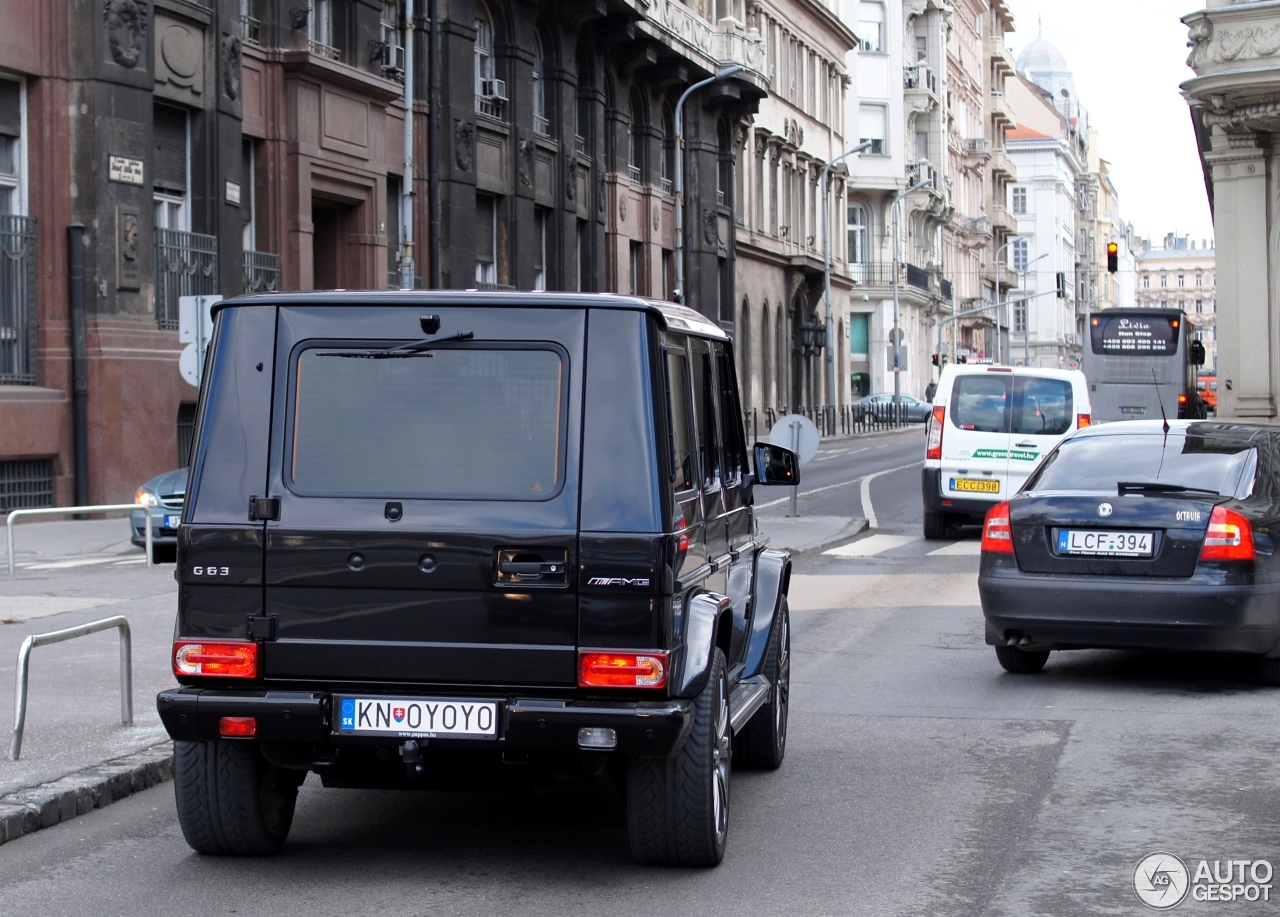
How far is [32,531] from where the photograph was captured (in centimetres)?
2158

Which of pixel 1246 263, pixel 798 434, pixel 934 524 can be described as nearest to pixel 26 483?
pixel 798 434

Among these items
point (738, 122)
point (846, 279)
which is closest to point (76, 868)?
point (738, 122)

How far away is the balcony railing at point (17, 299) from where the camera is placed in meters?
22.5

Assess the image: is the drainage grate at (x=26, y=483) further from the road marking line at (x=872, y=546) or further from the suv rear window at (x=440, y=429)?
the suv rear window at (x=440, y=429)

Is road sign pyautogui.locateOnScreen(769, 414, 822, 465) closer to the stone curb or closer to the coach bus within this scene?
the stone curb

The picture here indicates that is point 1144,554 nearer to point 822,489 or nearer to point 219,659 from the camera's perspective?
point 219,659

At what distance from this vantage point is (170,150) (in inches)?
1000

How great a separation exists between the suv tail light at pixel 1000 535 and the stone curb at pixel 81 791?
464 centimetres

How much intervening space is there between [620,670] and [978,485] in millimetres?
15714

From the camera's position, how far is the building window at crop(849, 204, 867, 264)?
82125mm

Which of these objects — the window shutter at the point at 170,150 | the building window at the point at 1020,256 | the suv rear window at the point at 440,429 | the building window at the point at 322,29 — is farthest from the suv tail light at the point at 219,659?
the building window at the point at 1020,256

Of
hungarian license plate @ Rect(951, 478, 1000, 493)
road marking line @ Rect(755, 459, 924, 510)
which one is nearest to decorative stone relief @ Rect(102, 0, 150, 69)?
road marking line @ Rect(755, 459, 924, 510)

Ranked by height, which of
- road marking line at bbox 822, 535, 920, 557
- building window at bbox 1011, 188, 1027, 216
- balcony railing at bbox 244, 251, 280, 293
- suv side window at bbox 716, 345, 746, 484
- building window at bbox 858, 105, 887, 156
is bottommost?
road marking line at bbox 822, 535, 920, 557

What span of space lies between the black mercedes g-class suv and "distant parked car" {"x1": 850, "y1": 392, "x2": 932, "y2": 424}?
209 ft
